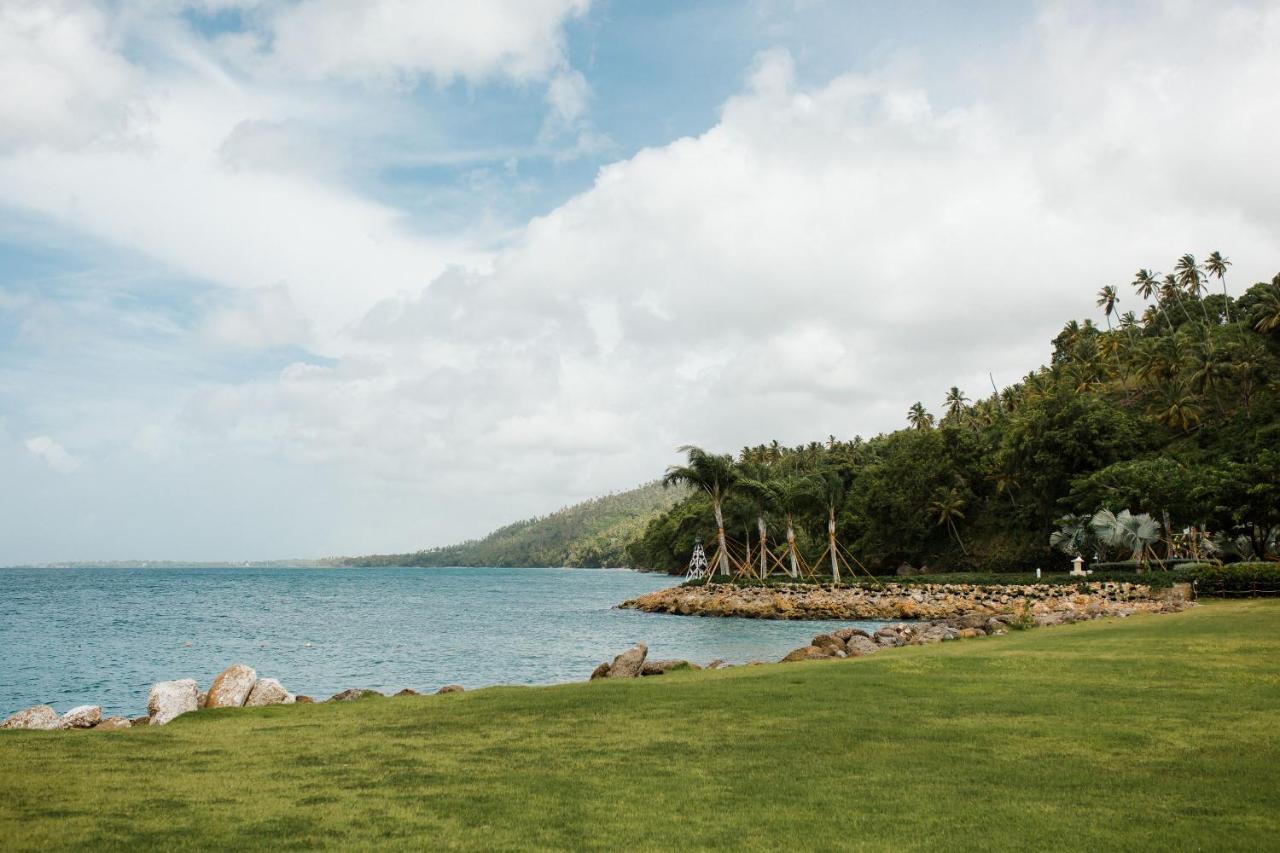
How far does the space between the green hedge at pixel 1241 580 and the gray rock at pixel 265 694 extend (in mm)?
33269

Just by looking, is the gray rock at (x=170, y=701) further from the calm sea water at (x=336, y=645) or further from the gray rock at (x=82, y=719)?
the calm sea water at (x=336, y=645)

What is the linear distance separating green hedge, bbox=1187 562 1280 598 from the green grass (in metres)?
21.7

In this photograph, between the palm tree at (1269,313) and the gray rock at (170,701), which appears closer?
the gray rock at (170,701)

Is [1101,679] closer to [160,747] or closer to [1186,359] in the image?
[160,747]

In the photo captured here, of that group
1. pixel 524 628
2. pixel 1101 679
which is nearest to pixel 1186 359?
pixel 524 628

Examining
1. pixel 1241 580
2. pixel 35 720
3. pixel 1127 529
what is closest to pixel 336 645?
pixel 35 720

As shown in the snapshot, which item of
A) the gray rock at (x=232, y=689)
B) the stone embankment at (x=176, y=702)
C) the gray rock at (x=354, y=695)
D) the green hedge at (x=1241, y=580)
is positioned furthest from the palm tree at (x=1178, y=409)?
the gray rock at (x=232, y=689)

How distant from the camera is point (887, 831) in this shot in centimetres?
622

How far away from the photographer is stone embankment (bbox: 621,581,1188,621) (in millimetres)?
38281

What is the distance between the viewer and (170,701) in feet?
42.3

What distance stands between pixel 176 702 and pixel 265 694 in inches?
59.0

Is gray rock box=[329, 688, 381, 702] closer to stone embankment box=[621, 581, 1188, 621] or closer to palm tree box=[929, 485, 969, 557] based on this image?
stone embankment box=[621, 581, 1188, 621]

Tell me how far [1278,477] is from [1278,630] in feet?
80.4

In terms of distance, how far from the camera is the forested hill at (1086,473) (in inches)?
1804
